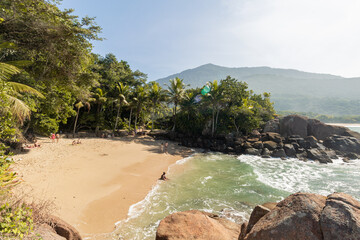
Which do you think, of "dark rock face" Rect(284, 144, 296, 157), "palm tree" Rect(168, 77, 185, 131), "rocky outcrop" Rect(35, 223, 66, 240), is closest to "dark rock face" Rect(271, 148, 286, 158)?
"dark rock face" Rect(284, 144, 296, 157)

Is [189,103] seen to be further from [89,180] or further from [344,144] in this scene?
[344,144]

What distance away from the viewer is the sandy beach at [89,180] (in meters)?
6.99

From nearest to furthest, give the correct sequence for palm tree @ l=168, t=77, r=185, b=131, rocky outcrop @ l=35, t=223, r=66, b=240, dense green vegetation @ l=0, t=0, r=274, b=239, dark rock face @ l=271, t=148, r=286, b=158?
1. rocky outcrop @ l=35, t=223, r=66, b=240
2. dense green vegetation @ l=0, t=0, r=274, b=239
3. dark rock face @ l=271, t=148, r=286, b=158
4. palm tree @ l=168, t=77, r=185, b=131

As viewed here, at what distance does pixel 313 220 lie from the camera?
115 inches

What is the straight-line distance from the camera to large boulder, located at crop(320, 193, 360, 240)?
2586 millimetres

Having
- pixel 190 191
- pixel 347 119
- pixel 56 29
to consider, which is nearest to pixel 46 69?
pixel 56 29

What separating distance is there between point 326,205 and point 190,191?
25.9 ft

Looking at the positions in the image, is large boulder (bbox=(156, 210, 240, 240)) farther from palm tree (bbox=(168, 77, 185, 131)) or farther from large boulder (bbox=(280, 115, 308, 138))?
large boulder (bbox=(280, 115, 308, 138))

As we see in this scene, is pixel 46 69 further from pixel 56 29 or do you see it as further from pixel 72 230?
pixel 72 230

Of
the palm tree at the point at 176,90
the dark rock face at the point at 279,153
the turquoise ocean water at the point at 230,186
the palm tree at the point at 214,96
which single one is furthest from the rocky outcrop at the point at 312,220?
the palm tree at the point at 176,90

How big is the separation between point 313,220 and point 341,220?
387mm

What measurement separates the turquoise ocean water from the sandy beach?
0.87 meters

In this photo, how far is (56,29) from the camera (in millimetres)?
8336

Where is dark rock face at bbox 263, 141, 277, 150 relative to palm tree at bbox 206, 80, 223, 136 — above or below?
below
